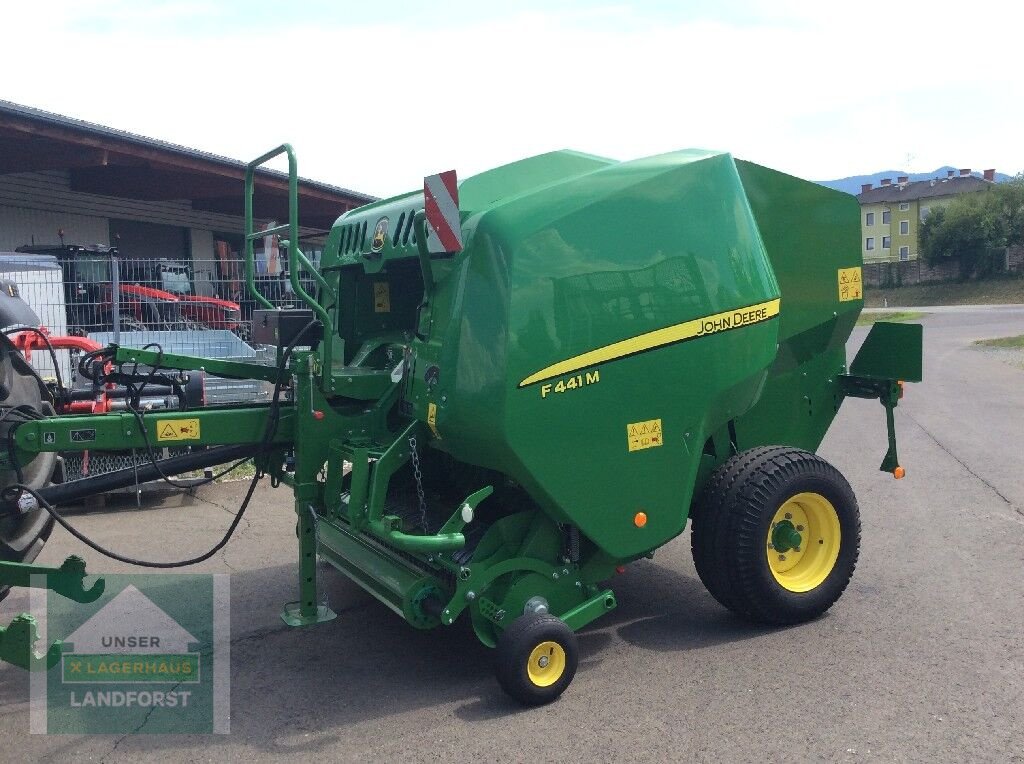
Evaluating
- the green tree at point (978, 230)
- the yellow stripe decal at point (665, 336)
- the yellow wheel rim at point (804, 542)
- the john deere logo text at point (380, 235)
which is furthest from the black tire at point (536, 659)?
the green tree at point (978, 230)

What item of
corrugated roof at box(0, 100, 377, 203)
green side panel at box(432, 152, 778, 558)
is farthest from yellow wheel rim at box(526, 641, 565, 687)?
corrugated roof at box(0, 100, 377, 203)

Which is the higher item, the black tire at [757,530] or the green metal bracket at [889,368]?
the green metal bracket at [889,368]

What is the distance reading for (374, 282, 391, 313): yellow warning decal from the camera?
5.36 meters

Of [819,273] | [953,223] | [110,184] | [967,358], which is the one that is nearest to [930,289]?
[953,223]

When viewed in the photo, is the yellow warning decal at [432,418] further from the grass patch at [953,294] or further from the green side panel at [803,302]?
the grass patch at [953,294]

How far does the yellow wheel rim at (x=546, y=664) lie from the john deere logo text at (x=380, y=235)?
2.20m

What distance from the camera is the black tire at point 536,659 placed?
3.68 m

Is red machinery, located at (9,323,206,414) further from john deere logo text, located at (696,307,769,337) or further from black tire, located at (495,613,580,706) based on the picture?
john deere logo text, located at (696,307,769,337)

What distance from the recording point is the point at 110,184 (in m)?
14.5

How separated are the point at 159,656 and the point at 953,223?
56575mm

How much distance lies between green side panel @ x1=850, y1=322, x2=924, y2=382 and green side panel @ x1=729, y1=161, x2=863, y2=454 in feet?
0.58

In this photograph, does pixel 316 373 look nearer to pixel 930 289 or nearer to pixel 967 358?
pixel 967 358

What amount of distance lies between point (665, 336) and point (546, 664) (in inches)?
57.8

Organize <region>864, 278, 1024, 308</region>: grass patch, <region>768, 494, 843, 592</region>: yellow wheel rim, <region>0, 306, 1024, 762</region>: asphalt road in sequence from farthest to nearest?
<region>864, 278, 1024, 308</region>: grass patch → <region>768, 494, 843, 592</region>: yellow wheel rim → <region>0, 306, 1024, 762</region>: asphalt road
